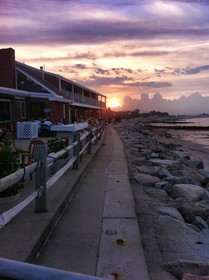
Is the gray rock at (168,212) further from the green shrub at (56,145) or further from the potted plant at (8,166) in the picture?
the green shrub at (56,145)

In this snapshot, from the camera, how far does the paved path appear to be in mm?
3811

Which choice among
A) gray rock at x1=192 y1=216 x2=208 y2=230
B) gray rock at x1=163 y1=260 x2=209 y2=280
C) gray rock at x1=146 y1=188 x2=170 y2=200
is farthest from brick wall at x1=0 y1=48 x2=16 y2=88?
gray rock at x1=163 y1=260 x2=209 y2=280

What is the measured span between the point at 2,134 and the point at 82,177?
8497mm

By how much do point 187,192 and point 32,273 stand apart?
707 cm

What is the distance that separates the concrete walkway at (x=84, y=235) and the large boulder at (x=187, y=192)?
158 centimetres

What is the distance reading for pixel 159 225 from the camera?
18.2ft

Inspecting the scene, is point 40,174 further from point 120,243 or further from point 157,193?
point 157,193

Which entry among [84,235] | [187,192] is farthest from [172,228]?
[187,192]

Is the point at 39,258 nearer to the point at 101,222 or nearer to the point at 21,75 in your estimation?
the point at 101,222

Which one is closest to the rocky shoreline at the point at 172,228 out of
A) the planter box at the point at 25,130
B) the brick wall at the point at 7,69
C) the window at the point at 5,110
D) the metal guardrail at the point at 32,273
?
the metal guardrail at the point at 32,273

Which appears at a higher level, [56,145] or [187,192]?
[56,145]

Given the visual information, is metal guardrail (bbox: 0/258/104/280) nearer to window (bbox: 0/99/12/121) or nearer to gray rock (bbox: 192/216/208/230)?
gray rock (bbox: 192/216/208/230)

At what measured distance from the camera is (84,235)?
Result: 4.76 meters

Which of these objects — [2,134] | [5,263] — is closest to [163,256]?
[5,263]
